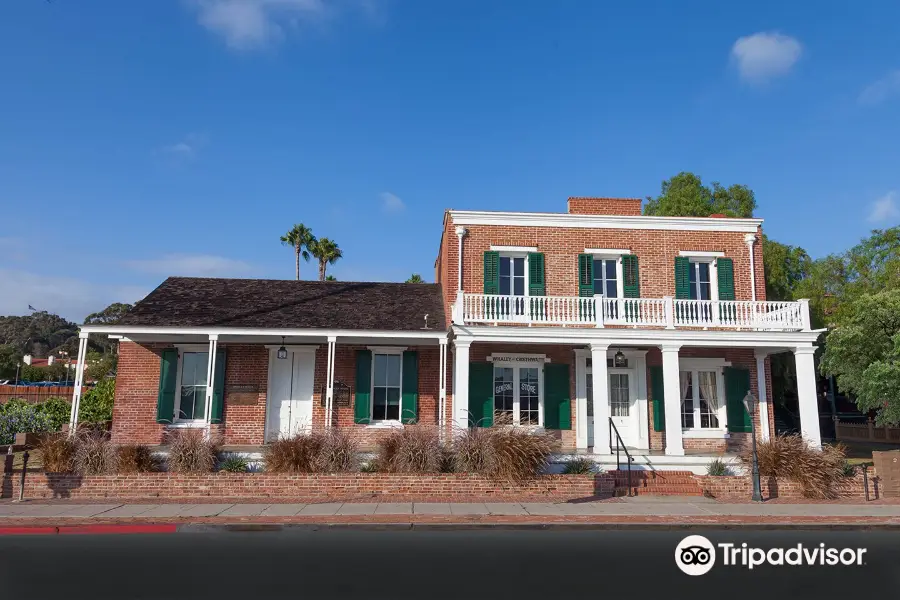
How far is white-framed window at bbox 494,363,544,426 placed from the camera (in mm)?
17031

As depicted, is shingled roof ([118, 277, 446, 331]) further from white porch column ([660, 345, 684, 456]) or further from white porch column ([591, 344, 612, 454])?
white porch column ([660, 345, 684, 456])

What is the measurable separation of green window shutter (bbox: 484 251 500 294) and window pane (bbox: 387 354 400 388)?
317 cm

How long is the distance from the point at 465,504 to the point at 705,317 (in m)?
9.03

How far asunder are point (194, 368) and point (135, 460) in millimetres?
4702

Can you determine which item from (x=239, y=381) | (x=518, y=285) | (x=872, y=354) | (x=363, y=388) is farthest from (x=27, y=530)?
(x=872, y=354)

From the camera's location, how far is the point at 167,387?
54.4 feet

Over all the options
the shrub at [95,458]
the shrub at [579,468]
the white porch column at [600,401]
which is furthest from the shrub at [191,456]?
the white porch column at [600,401]

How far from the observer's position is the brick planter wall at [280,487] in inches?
481

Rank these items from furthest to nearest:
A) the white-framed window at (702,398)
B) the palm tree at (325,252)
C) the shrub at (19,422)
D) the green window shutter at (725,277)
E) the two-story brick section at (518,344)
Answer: the palm tree at (325,252) → the green window shutter at (725,277) → the white-framed window at (702,398) → the shrub at (19,422) → the two-story brick section at (518,344)

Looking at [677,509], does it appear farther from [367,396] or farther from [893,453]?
[367,396]

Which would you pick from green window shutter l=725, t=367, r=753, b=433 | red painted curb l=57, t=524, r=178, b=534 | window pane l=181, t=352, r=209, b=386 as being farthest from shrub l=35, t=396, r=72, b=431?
green window shutter l=725, t=367, r=753, b=433

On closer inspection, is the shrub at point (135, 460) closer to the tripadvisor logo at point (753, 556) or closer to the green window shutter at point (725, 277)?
the tripadvisor logo at point (753, 556)

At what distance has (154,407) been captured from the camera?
16.9 meters

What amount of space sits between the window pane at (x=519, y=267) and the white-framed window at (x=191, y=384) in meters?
8.94
